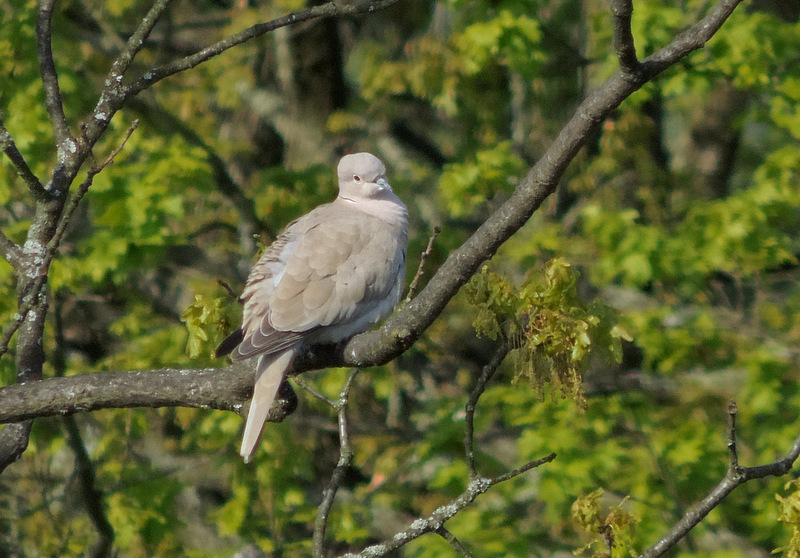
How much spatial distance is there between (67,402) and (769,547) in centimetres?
682

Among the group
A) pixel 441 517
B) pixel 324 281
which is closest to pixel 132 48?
pixel 324 281

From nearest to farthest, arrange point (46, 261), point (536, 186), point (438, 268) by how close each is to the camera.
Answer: point (536, 186), point (46, 261), point (438, 268)

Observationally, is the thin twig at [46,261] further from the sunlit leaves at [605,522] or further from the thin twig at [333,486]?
the sunlit leaves at [605,522]

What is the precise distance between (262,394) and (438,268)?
242 centimetres

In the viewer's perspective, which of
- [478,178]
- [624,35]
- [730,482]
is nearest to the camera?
[624,35]

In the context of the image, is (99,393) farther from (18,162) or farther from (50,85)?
(50,85)

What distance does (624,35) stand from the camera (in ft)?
8.15

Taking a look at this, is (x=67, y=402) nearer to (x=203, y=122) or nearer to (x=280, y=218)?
(x=280, y=218)

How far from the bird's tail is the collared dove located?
2 cm

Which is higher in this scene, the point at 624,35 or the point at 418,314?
the point at 624,35

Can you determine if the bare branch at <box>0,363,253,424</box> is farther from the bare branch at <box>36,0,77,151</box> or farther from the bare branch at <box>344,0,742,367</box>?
the bare branch at <box>36,0,77,151</box>

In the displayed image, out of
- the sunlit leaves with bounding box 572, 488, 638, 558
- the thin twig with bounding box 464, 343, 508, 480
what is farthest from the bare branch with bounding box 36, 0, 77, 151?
the sunlit leaves with bounding box 572, 488, 638, 558

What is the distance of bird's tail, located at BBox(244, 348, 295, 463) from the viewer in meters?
3.35

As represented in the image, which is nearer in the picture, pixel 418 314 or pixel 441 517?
pixel 418 314
